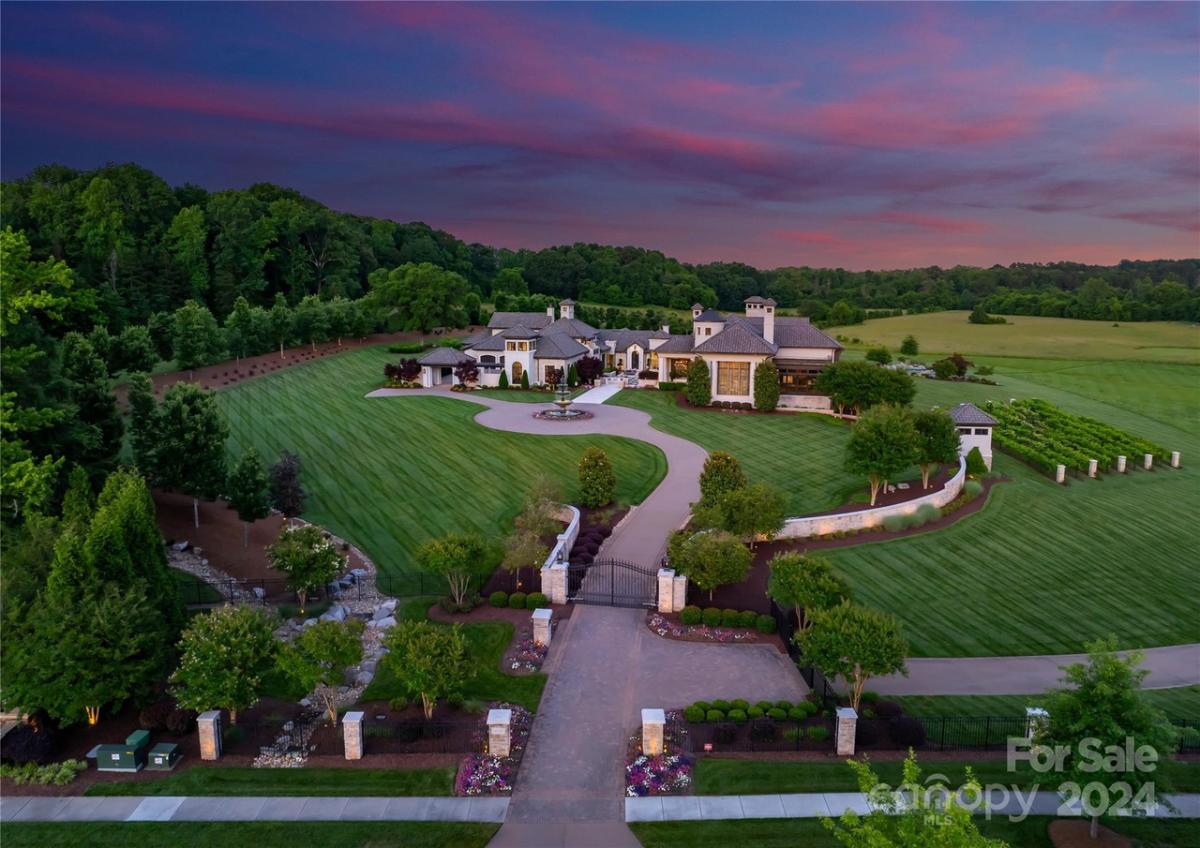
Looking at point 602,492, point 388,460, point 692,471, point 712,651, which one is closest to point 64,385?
point 388,460

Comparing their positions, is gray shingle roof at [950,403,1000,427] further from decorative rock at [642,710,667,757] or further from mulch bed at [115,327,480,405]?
mulch bed at [115,327,480,405]

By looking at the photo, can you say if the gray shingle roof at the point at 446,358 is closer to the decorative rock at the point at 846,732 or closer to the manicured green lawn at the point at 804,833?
the decorative rock at the point at 846,732

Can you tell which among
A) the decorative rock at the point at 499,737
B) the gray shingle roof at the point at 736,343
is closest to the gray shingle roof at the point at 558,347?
the gray shingle roof at the point at 736,343

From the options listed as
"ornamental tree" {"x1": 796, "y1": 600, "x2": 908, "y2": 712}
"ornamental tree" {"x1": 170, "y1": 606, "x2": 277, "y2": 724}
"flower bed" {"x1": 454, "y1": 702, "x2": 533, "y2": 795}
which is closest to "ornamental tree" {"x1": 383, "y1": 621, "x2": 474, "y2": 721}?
"flower bed" {"x1": 454, "y1": 702, "x2": 533, "y2": 795}

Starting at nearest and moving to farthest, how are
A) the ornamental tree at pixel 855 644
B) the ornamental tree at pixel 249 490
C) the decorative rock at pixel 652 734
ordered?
1. the decorative rock at pixel 652 734
2. the ornamental tree at pixel 855 644
3. the ornamental tree at pixel 249 490

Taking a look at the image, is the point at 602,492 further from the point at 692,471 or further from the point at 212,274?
the point at 212,274

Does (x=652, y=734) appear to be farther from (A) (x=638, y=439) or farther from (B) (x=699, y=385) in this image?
(B) (x=699, y=385)

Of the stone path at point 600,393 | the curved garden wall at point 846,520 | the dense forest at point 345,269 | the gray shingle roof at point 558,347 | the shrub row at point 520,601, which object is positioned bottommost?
the shrub row at point 520,601
